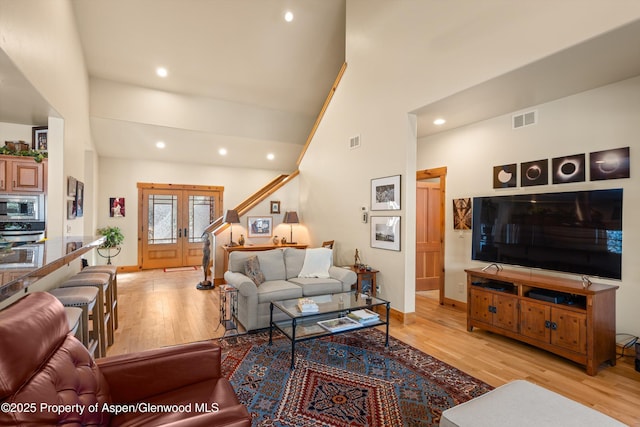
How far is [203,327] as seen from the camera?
3986 millimetres

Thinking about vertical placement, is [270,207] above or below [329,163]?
below

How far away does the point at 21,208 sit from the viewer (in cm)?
410

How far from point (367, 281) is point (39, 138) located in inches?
201

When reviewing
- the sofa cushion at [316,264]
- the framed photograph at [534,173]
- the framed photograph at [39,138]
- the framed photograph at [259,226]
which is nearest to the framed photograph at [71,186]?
the framed photograph at [39,138]

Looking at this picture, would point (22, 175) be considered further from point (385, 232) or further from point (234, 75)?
point (385, 232)

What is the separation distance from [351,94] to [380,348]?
3.95 m

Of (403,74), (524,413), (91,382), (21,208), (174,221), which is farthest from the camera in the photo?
(174,221)

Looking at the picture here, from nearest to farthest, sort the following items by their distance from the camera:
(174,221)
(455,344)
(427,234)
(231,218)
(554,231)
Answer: (554,231)
(455,344)
(427,234)
(231,218)
(174,221)

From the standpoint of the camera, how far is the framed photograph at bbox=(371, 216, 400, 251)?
4348 millimetres

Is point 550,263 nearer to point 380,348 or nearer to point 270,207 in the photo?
point 380,348

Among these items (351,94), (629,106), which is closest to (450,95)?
(629,106)

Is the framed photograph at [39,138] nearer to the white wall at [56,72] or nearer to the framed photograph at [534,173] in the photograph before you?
the white wall at [56,72]

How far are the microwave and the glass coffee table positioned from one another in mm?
3437

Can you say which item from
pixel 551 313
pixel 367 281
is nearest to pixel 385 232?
pixel 367 281
